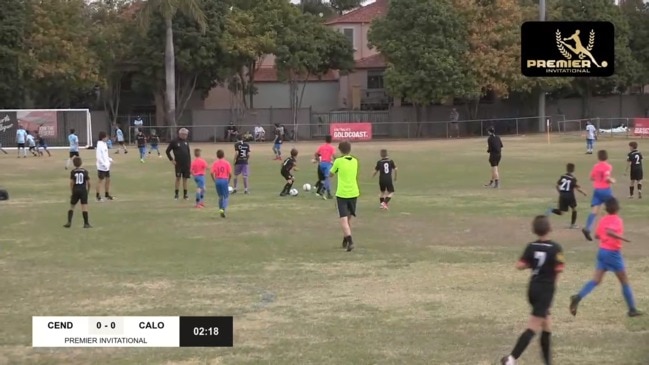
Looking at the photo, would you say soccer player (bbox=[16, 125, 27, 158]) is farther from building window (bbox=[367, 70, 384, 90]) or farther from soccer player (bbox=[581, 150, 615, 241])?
soccer player (bbox=[581, 150, 615, 241])

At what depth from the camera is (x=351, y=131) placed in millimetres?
59125

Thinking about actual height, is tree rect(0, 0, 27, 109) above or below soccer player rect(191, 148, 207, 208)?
above

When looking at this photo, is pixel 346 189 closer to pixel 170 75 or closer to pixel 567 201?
pixel 567 201

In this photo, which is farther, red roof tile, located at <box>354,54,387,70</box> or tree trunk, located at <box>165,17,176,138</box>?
red roof tile, located at <box>354,54,387,70</box>

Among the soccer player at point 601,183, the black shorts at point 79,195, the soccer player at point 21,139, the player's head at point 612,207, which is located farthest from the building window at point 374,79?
the player's head at point 612,207

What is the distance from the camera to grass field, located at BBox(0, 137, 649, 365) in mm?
8914

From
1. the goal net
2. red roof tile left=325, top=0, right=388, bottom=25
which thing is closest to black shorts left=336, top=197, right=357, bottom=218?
the goal net

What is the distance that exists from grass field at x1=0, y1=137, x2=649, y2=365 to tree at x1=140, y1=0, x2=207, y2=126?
1248 inches

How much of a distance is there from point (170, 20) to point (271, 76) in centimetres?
1730

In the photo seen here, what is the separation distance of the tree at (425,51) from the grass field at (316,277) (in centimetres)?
3621

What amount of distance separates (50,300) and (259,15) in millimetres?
56302

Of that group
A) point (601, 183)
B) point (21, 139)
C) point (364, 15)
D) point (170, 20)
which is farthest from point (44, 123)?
point (601, 183)

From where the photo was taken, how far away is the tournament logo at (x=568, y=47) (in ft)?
29.7

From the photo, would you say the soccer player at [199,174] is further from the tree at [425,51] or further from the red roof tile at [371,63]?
the red roof tile at [371,63]
